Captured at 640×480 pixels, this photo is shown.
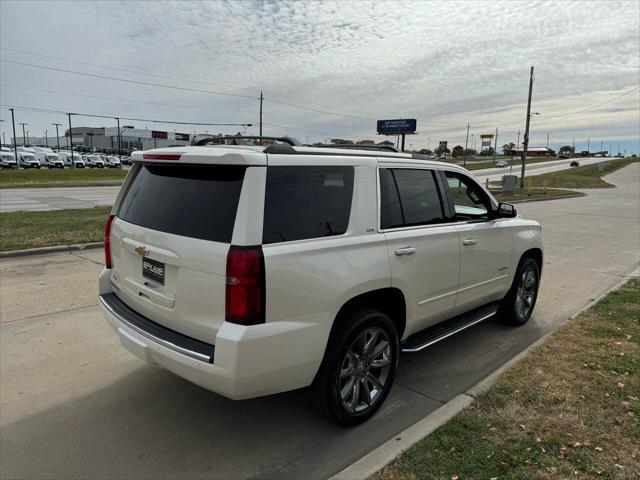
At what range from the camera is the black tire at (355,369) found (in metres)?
3.06

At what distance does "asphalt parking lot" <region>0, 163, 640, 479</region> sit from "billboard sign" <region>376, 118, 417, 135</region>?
61.4m

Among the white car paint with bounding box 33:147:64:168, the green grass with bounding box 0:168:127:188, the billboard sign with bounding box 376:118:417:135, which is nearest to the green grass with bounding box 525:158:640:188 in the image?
the billboard sign with bounding box 376:118:417:135

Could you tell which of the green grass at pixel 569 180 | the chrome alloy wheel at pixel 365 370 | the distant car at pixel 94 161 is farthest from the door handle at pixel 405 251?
the distant car at pixel 94 161

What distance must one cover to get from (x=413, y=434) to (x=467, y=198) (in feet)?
8.27

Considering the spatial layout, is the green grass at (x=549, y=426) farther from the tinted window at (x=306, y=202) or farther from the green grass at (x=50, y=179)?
the green grass at (x=50, y=179)

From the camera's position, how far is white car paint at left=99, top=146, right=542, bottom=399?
8.67 feet

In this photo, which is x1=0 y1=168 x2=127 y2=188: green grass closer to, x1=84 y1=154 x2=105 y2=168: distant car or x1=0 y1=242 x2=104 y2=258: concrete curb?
x1=84 y1=154 x2=105 y2=168: distant car

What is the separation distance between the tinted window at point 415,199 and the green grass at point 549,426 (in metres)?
1.43

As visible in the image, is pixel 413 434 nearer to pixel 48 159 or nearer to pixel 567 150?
pixel 48 159

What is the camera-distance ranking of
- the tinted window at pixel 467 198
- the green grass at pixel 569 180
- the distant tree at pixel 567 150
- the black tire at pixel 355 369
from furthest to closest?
the distant tree at pixel 567 150
the green grass at pixel 569 180
the tinted window at pixel 467 198
the black tire at pixel 355 369

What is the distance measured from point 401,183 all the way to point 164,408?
245cm

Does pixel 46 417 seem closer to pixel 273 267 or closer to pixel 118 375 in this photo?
pixel 118 375

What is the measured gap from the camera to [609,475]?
8.89 feet

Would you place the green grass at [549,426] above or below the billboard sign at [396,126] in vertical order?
below
